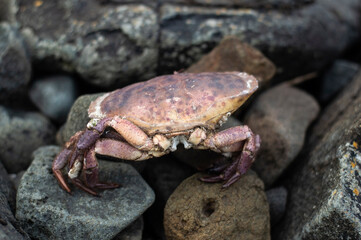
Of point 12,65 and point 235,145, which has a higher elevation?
point 12,65

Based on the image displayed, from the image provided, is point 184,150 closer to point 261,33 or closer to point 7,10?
point 261,33

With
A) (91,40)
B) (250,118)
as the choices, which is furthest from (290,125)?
(91,40)

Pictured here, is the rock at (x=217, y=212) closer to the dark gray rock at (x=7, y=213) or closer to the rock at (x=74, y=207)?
the rock at (x=74, y=207)

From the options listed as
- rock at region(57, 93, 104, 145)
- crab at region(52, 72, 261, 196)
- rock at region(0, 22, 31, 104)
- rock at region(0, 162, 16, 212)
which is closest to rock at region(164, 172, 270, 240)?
crab at region(52, 72, 261, 196)

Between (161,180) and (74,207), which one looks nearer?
(74,207)

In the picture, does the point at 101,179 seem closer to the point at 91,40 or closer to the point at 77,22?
the point at 91,40

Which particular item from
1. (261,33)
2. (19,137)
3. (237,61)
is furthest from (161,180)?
(261,33)
